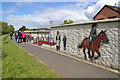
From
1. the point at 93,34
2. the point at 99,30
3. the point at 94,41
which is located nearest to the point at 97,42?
the point at 94,41

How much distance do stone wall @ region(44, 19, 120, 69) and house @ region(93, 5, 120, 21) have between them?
21038 mm

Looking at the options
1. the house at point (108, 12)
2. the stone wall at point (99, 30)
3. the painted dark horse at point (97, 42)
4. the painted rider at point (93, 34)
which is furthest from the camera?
the house at point (108, 12)

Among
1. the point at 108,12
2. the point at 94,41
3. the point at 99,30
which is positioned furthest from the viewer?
the point at 108,12

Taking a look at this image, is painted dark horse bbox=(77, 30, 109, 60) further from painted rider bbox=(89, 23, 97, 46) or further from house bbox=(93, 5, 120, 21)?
house bbox=(93, 5, 120, 21)

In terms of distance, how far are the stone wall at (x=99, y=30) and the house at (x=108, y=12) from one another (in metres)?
21.0

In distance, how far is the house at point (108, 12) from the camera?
23.7 metres

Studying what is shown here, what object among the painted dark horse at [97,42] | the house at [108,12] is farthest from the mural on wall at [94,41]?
the house at [108,12]

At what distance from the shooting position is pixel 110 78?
12.3 feet

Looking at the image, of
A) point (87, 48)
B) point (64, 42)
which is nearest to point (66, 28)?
point (64, 42)

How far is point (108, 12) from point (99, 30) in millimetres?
24034

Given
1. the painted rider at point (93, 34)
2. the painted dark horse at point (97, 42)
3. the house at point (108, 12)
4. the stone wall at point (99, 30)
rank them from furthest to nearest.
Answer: the house at point (108, 12) < the painted rider at point (93, 34) < the painted dark horse at point (97, 42) < the stone wall at point (99, 30)

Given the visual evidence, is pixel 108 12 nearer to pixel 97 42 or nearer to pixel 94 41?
pixel 94 41

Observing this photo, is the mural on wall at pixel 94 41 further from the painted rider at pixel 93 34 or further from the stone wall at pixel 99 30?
the stone wall at pixel 99 30

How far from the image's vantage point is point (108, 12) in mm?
25562
